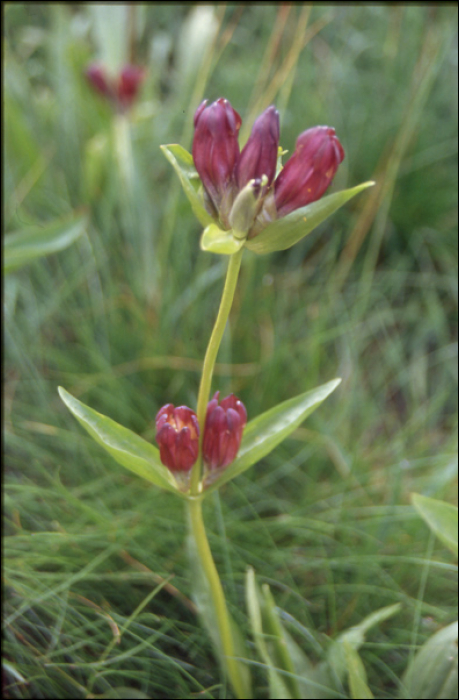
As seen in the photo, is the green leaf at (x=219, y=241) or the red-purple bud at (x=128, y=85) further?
the red-purple bud at (x=128, y=85)

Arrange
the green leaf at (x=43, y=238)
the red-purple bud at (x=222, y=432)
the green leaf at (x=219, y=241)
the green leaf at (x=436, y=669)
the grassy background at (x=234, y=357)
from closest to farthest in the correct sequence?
1. the green leaf at (x=219, y=241)
2. the red-purple bud at (x=222, y=432)
3. the green leaf at (x=436, y=669)
4. the grassy background at (x=234, y=357)
5. the green leaf at (x=43, y=238)

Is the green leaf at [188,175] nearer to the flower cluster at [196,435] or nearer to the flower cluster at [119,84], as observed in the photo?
the flower cluster at [196,435]

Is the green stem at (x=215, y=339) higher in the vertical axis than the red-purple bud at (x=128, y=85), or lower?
lower

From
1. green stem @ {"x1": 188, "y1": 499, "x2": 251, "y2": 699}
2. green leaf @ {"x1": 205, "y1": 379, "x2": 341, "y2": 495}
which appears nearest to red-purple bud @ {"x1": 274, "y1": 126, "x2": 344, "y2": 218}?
green leaf @ {"x1": 205, "y1": 379, "x2": 341, "y2": 495}

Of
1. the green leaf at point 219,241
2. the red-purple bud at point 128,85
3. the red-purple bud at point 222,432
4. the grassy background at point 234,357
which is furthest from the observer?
the red-purple bud at point 128,85

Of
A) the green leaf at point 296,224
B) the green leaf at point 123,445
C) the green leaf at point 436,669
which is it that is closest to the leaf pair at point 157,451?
the green leaf at point 123,445

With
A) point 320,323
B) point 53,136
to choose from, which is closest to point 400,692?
point 320,323

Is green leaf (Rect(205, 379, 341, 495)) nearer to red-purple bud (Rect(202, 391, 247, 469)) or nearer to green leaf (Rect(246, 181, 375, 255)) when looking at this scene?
red-purple bud (Rect(202, 391, 247, 469))
